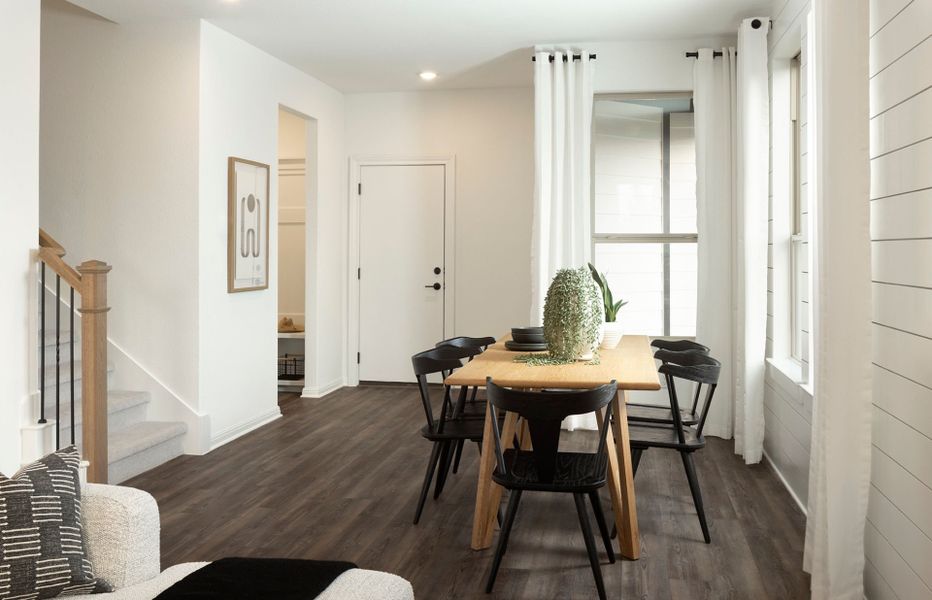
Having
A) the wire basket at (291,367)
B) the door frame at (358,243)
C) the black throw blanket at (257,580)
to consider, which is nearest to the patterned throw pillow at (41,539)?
the black throw blanket at (257,580)

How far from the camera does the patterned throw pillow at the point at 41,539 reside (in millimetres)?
1866

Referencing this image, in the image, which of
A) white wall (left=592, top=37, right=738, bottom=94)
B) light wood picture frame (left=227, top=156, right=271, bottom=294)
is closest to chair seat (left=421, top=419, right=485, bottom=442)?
light wood picture frame (left=227, top=156, right=271, bottom=294)

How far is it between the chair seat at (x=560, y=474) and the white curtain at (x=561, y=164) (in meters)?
2.61

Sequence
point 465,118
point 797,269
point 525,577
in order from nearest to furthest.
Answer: point 525,577 → point 797,269 → point 465,118

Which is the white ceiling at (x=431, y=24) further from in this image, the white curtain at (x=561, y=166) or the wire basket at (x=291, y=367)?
the wire basket at (x=291, y=367)

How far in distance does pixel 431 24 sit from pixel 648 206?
2.00m

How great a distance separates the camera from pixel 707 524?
11.7 feet

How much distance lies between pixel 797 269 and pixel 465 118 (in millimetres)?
3569

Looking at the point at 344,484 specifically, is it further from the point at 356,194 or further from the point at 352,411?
the point at 356,194

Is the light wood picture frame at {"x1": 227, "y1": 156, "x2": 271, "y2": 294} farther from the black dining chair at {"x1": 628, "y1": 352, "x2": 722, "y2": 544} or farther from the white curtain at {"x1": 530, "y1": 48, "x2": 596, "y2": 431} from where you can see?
the black dining chair at {"x1": 628, "y1": 352, "x2": 722, "y2": 544}

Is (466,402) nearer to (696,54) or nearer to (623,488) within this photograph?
(623,488)

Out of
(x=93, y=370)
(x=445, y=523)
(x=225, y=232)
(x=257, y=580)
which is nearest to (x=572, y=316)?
(x=445, y=523)

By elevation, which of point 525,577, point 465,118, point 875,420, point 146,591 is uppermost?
point 465,118

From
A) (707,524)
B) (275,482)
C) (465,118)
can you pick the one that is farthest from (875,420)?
(465,118)
